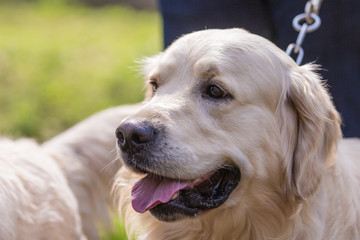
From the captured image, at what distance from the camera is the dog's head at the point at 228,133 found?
10.5 ft

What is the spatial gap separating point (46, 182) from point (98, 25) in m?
10.2

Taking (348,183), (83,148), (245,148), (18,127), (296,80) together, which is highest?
(296,80)

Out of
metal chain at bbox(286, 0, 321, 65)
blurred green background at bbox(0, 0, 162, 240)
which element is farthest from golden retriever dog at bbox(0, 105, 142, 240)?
blurred green background at bbox(0, 0, 162, 240)

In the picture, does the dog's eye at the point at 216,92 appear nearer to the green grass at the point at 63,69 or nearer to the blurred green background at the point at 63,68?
the blurred green background at the point at 63,68

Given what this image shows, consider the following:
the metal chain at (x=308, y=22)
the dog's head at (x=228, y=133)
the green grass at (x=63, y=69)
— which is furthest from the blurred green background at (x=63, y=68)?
the dog's head at (x=228, y=133)

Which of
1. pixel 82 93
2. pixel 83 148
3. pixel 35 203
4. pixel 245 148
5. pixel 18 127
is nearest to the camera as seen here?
pixel 245 148

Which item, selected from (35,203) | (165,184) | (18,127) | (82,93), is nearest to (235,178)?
(165,184)

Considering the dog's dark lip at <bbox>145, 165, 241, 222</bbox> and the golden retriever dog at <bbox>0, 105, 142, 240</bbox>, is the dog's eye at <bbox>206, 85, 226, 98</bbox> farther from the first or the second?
the golden retriever dog at <bbox>0, 105, 142, 240</bbox>

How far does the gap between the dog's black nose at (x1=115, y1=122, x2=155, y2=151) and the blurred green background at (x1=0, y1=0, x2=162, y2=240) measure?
13.7 ft

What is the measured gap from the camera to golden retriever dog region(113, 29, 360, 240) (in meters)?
3.21

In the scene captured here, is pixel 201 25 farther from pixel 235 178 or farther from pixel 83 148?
pixel 235 178

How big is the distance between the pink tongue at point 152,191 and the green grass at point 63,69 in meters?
4.28

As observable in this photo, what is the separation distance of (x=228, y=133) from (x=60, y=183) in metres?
1.61

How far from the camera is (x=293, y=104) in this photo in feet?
11.4
